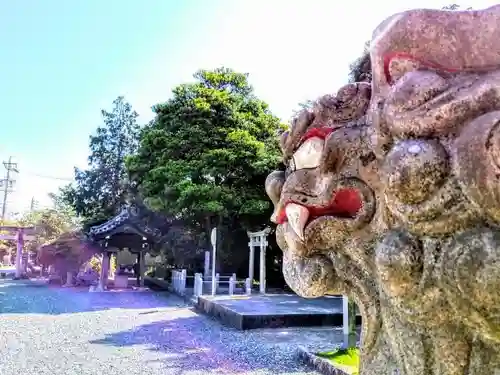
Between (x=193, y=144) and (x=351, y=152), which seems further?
(x=193, y=144)

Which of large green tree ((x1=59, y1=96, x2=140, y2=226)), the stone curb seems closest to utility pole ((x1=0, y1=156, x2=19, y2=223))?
large green tree ((x1=59, y1=96, x2=140, y2=226))

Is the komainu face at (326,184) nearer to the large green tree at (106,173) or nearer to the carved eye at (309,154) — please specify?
the carved eye at (309,154)

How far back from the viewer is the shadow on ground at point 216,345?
17.3 feet

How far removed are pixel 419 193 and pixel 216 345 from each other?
239 inches

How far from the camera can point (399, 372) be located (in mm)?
1076

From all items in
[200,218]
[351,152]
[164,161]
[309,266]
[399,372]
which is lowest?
[399,372]

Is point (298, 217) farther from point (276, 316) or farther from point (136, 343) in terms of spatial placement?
point (276, 316)

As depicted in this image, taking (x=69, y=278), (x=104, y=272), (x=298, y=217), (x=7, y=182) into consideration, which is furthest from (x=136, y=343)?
(x=7, y=182)

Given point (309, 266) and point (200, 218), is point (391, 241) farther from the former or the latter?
point (200, 218)

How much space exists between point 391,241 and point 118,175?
23.5 m

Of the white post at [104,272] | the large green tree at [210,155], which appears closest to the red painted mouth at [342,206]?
the large green tree at [210,155]

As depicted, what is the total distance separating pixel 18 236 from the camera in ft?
70.5

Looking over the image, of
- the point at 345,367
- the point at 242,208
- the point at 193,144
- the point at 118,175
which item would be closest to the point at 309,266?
the point at 345,367

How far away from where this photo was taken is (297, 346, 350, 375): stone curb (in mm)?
4602
